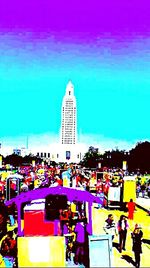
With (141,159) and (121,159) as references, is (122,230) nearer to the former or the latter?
(141,159)

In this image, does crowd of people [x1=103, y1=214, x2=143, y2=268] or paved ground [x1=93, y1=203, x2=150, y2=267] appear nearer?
crowd of people [x1=103, y1=214, x2=143, y2=268]

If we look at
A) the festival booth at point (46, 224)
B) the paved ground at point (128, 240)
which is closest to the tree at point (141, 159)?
the paved ground at point (128, 240)

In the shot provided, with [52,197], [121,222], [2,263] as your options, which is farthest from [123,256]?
[2,263]

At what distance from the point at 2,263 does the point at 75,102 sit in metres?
183

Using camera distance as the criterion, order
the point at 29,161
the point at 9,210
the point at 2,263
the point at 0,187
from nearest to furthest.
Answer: the point at 2,263 < the point at 9,210 < the point at 0,187 < the point at 29,161

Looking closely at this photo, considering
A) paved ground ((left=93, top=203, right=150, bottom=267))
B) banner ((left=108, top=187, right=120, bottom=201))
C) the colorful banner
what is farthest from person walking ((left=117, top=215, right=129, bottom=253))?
the colorful banner

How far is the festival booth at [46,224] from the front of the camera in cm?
906

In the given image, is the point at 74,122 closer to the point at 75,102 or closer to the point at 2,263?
the point at 75,102

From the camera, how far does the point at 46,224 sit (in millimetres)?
13211

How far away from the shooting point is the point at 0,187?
23422 mm

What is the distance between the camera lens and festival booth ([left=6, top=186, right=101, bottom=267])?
906 centimetres

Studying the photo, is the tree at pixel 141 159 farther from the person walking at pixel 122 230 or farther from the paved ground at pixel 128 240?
the person walking at pixel 122 230

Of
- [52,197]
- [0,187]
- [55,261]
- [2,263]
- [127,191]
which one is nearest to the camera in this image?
[55,261]

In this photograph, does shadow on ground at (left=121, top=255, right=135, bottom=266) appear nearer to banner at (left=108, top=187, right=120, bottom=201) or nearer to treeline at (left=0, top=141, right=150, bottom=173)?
banner at (left=108, top=187, right=120, bottom=201)
